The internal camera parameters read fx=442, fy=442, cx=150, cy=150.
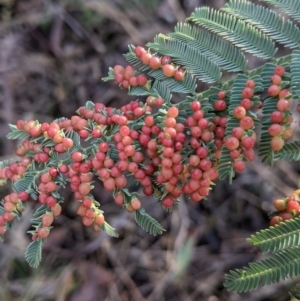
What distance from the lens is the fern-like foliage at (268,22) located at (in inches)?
64.7

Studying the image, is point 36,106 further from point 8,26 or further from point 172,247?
point 172,247

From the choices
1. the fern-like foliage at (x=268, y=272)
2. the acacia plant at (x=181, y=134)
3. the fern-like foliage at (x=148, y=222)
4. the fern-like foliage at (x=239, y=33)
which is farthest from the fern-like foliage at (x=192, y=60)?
the fern-like foliage at (x=268, y=272)

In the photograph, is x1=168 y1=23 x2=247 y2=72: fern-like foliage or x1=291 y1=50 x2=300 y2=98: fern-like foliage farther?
x1=168 y1=23 x2=247 y2=72: fern-like foliage

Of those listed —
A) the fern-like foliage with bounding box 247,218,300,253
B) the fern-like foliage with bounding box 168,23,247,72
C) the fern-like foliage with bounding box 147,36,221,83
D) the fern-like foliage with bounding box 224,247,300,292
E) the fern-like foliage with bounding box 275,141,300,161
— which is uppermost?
the fern-like foliage with bounding box 168,23,247,72

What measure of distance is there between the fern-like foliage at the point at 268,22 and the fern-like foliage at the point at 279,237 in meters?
0.67

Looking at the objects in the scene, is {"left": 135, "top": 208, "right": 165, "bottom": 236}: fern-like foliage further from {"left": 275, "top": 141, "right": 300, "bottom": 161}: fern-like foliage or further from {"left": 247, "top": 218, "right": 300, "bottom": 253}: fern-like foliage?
{"left": 275, "top": 141, "right": 300, "bottom": 161}: fern-like foliage

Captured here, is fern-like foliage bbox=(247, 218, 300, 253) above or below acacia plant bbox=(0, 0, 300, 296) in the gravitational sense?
below

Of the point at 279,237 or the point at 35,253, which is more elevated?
the point at 279,237

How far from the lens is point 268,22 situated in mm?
1683

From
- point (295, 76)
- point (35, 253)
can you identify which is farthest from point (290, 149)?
point (35, 253)

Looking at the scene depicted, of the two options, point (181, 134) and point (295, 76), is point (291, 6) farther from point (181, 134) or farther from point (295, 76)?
point (181, 134)

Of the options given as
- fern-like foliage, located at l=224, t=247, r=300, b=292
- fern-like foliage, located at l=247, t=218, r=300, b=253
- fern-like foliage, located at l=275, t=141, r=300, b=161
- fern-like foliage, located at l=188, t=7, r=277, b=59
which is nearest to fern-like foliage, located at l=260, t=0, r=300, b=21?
fern-like foliage, located at l=188, t=7, r=277, b=59

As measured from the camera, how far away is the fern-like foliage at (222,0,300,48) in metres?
1.64

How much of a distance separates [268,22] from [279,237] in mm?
812
